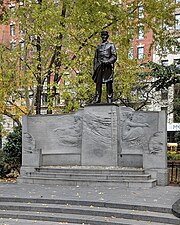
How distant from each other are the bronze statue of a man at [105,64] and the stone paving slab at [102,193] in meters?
3.79

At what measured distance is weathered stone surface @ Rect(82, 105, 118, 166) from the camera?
13.7 meters

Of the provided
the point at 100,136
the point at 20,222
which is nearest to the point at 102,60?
the point at 100,136

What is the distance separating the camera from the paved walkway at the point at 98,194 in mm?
9703

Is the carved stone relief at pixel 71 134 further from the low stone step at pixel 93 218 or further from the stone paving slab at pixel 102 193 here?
the low stone step at pixel 93 218

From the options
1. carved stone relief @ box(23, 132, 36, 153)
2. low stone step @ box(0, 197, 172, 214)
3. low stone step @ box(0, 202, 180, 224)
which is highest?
carved stone relief @ box(23, 132, 36, 153)

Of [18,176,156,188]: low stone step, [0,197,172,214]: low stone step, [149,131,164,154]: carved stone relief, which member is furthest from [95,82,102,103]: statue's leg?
→ [0,197,172,214]: low stone step

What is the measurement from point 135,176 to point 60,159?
330 centimetres

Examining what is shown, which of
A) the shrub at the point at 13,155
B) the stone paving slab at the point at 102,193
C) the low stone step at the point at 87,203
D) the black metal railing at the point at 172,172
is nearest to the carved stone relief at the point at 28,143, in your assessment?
the stone paving slab at the point at 102,193

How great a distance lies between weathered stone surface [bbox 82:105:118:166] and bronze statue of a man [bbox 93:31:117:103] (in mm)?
568

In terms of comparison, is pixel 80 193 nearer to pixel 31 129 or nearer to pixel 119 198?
pixel 119 198

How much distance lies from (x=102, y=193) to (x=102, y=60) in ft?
17.1

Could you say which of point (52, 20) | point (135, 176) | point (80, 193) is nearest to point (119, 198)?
point (80, 193)

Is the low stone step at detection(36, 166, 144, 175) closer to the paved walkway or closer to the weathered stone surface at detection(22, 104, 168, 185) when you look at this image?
the weathered stone surface at detection(22, 104, 168, 185)

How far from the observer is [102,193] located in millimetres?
10953
